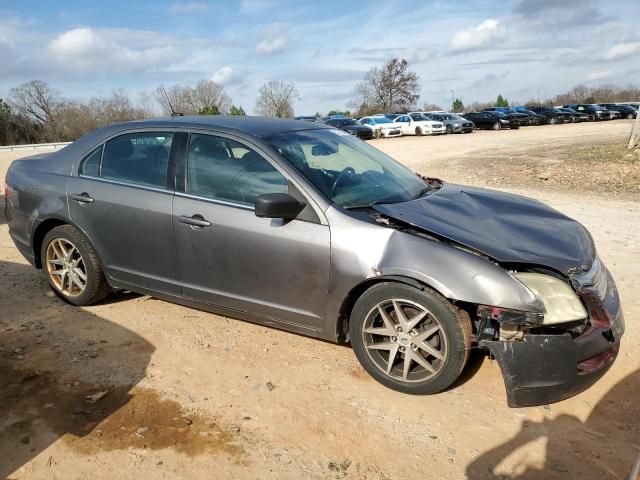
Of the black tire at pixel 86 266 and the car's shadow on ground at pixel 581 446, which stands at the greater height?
the black tire at pixel 86 266

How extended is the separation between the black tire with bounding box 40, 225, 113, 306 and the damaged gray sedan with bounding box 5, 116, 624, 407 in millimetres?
16

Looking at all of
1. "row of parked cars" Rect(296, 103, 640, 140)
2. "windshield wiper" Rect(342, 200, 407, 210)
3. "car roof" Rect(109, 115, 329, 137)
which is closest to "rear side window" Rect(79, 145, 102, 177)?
"car roof" Rect(109, 115, 329, 137)

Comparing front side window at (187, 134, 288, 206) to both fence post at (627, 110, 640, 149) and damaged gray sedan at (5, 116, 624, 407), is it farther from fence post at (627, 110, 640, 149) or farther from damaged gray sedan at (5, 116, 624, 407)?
fence post at (627, 110, 640, 149)

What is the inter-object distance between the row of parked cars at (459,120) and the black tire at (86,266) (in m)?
24.2

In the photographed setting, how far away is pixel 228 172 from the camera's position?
385 cm

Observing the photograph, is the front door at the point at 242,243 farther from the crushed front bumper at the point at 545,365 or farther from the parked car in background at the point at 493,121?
the parked car in background at the point at 493,121

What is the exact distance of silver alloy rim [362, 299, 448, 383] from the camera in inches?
125

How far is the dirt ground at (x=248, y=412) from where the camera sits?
2703mm

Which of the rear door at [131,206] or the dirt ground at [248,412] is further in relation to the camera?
the rear door at [131,206]

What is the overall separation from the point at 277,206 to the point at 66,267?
2.46 metres

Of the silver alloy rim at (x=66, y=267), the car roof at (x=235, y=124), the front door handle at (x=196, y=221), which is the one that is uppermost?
the car roof at (x=235, y=124)

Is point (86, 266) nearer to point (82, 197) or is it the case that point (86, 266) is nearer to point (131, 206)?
point (82, 197)

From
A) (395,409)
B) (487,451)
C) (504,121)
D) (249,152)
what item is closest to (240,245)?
(249,152)

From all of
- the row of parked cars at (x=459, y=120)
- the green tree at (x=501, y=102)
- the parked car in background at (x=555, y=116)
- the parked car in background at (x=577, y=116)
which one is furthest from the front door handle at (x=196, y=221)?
the green tree at (x=501, y=102)
